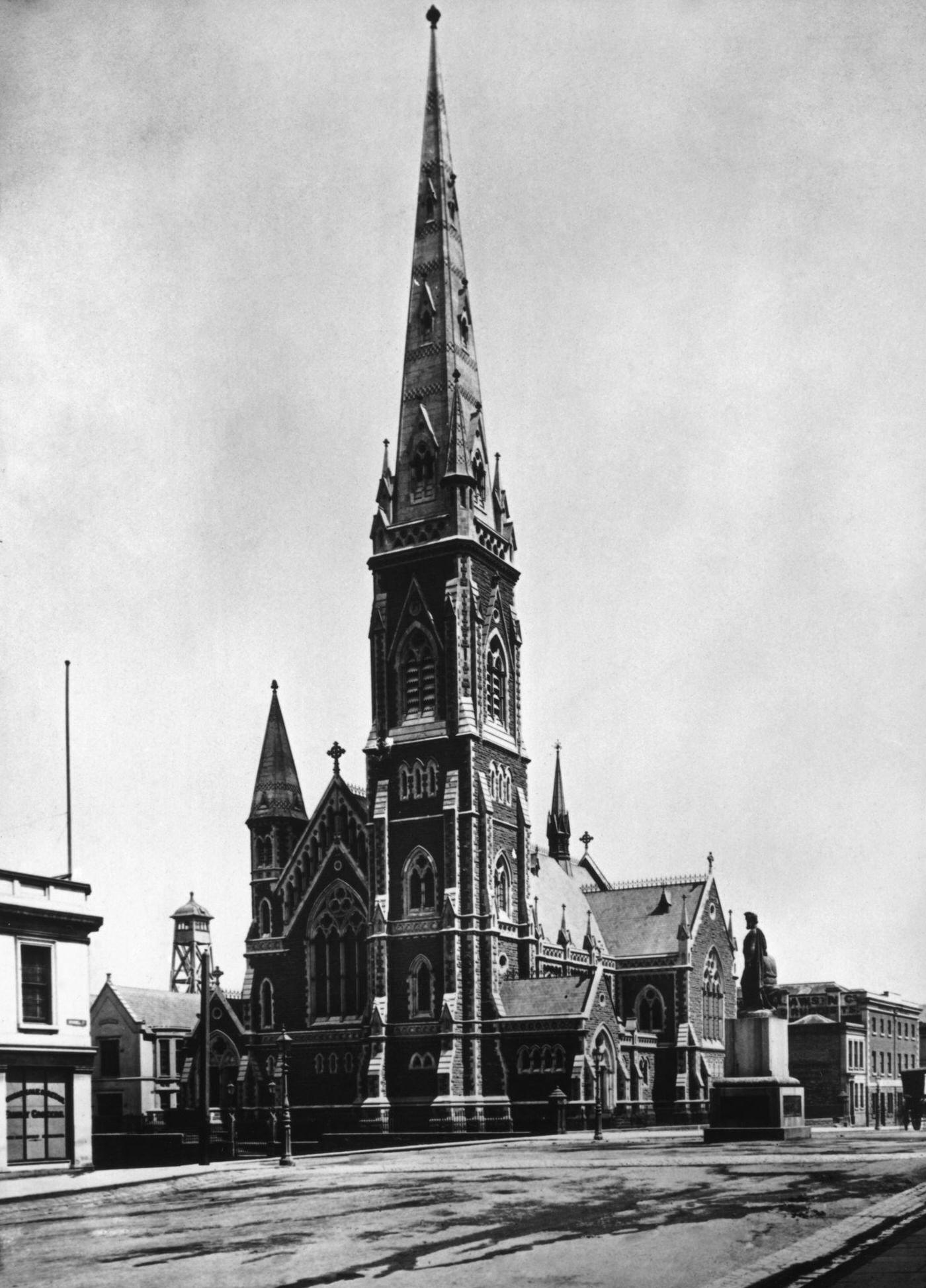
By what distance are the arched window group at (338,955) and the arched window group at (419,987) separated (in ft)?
9.25

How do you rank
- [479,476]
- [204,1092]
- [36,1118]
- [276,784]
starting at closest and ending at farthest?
[36,1118]
[204,1092]
[479,476]
[276,784]

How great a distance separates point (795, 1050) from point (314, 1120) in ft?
120

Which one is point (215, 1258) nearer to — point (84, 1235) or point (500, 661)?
point (84, 1235)

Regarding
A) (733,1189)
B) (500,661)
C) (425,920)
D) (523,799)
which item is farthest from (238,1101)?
(733,1189)

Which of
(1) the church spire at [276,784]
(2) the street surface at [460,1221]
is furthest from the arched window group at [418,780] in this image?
(2) the street surface at [460,1221]

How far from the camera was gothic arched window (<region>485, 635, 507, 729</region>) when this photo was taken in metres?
64.1

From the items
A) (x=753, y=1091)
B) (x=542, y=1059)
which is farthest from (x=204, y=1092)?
(x=542, y=1059)

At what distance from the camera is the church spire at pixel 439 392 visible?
213 feet

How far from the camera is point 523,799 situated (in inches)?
2537

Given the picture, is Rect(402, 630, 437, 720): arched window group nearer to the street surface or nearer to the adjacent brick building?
the adjacent brick building

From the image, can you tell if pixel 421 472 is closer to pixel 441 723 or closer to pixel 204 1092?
pixel 441 723

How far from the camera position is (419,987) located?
59.7 m

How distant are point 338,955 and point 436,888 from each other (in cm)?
600

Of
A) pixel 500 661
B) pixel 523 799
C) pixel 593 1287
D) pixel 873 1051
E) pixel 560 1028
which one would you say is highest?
pixel 500 661
